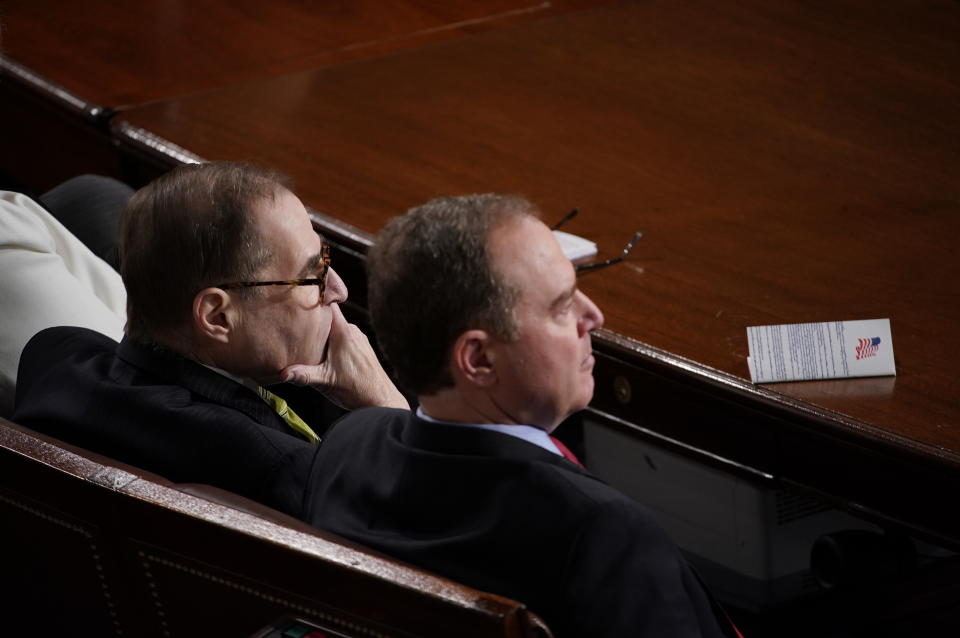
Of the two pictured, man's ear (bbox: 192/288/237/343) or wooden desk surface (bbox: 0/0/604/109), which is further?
wooden desk surface (bbox: 0/0/604/109)

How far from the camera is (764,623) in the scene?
2.28 m

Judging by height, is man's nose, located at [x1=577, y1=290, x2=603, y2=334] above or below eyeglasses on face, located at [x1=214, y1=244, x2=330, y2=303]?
above

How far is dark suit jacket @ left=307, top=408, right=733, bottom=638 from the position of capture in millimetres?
1192

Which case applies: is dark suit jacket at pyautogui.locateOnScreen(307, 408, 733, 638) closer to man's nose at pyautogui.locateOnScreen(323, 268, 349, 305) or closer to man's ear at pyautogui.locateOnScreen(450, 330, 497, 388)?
man's ear at pyautogui.locateOnScreen(450, 330, 497, 388)

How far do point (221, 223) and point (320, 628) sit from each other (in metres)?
0.67

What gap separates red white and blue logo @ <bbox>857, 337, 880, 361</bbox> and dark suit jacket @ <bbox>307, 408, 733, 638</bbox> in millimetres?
680

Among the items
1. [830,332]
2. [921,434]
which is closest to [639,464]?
[830,332]

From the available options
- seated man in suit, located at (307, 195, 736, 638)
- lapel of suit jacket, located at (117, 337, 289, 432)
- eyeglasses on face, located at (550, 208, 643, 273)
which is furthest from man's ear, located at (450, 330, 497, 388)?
eyeglasses on face, located at (550, 208, 643, 273)

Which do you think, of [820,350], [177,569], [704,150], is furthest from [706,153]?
[177,569]

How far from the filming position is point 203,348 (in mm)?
1721

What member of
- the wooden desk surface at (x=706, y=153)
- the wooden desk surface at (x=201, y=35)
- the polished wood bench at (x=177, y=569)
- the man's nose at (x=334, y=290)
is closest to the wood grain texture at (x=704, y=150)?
the wooden desk surface at (x=706, y=153)

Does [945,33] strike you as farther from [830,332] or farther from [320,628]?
[320,628]

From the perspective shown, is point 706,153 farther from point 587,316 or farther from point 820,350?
point 587,316

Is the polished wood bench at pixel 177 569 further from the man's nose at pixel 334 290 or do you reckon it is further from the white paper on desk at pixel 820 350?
the white paper on desk at pixel 820 350
